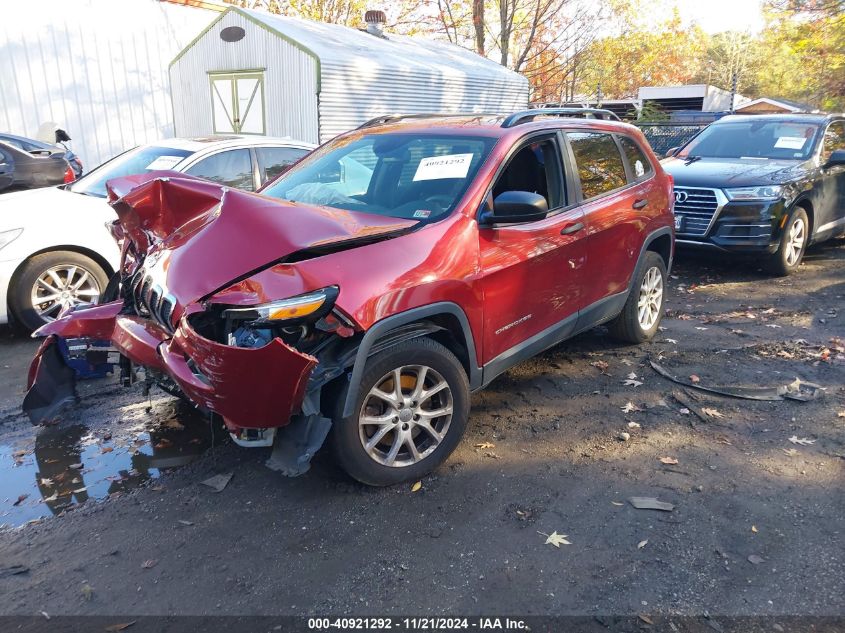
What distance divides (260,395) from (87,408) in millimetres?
2246

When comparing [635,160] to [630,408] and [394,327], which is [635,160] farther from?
[394,327]

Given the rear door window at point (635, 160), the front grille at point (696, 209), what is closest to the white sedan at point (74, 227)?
the rear door window at point (635, 160)

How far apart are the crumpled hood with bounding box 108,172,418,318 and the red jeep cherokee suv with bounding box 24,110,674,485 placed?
0.03 ft

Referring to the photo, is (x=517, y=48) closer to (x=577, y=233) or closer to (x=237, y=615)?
(x=577, y=233)

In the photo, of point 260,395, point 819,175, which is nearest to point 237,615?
point 260,395

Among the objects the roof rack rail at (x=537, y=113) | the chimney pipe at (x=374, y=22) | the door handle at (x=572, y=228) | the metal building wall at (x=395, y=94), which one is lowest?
the door handle at (x=572, y=228)

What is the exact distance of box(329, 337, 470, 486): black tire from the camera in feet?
10.3

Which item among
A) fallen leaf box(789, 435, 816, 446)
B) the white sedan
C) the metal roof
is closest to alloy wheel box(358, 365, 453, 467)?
fallen leaf box(789, 435, 816, 446)

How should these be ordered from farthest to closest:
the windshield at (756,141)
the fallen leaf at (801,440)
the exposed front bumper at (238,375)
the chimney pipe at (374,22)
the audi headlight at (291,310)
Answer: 1. the chimney pipe at (374,22)
2. the windshield at (756,141)
3. the fallen leaf at (801,440)
4. the audi headlight at (291,310)
5. the exposed front bumper at (238,375)

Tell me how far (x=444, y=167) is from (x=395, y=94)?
1083 centimetres

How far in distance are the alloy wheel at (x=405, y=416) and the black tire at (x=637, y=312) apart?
240 centimetres

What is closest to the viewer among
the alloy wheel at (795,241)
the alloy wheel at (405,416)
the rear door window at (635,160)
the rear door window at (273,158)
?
the alloy wheel at (405,416)

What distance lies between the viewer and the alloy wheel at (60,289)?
18.3 feet

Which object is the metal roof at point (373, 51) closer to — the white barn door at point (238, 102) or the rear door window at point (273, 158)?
the white barn door at point (238, 102)
